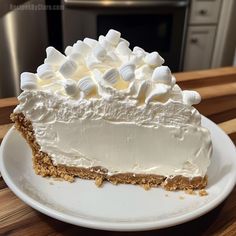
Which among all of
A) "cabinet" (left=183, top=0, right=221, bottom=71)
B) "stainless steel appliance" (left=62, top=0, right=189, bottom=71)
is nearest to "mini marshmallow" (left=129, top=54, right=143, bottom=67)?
"stainless steel appliance" (left=62, top=0, right=189, bottom=71)

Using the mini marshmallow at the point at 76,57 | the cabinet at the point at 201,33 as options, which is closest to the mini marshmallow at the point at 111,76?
the mini marshmallow at the point at 76,57

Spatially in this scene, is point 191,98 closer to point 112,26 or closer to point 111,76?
point 111,76

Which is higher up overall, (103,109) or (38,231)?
(103,109)

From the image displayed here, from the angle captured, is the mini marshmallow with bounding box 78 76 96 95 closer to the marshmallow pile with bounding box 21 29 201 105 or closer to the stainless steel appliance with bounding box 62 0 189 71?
the marshmallow pile with bounding box 21 29 201 105

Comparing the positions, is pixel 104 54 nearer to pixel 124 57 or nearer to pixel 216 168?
pixel 124 57

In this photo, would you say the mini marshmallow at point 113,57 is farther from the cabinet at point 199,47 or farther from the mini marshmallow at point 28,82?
the cabinet at point 199,47

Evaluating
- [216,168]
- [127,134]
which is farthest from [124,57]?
[216,168]
